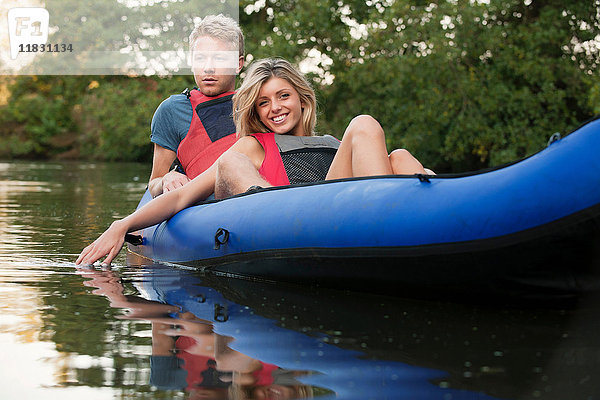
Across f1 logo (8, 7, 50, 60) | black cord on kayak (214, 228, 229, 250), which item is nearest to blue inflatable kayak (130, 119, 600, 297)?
black cord on kayak (214, 228, 229, 250)

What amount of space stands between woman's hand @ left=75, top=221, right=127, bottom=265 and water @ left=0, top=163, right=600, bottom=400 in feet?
0.60

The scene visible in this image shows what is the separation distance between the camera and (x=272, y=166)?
13.5ft

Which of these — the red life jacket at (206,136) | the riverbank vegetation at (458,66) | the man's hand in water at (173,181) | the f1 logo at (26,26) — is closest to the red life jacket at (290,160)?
the man's hand in water at (173,181)

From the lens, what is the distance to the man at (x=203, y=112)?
4.88m

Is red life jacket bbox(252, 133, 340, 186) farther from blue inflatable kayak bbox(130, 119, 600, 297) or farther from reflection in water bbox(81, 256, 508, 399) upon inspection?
reflection in water bbox(81, 256, 508, 399)

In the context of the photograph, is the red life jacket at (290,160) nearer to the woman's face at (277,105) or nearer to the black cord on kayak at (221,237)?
the woman's face at (277,105)

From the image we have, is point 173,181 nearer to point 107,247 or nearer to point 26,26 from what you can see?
point 107,247

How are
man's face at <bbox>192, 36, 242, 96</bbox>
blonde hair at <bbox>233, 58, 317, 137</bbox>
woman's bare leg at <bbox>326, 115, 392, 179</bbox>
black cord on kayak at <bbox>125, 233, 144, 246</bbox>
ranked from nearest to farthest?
1. woman's bare leg at <bbox>326, 115, 392, 179</bbox>
2. blonde hair at <bbox>233, 58, 317, 137</bbox>
3. black cord on kayak at <bbox>125, 233, 144, 246</bbox>
4. man's face at <bbox>192, 36, 242, 96</bbox>

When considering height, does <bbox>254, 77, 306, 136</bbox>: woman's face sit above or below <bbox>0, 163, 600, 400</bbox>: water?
above

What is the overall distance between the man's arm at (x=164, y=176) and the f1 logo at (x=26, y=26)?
50.0 feet

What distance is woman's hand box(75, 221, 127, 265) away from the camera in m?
4.10

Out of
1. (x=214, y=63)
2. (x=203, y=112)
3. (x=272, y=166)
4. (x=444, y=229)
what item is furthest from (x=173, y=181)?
(x=444, y=229)

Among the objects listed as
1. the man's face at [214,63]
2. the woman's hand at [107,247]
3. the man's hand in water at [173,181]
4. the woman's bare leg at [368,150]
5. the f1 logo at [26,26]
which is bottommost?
the woman's hand at [107,247]

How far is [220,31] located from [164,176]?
0.93m
